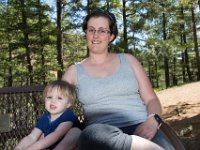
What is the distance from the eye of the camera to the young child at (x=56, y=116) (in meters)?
2.07

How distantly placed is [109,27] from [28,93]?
1.13 metres

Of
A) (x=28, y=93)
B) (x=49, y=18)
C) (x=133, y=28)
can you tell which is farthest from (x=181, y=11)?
(x=28, y=93)

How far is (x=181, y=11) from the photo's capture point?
2695 centimetres

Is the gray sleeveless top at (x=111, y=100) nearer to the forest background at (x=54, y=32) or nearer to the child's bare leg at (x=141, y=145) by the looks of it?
the child's bare leg at (x=141, y=145)

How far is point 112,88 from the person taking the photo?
2230mm

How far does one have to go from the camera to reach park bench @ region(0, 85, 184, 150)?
3080mm

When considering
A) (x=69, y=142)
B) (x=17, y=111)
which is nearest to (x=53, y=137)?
(x=69, y=142)

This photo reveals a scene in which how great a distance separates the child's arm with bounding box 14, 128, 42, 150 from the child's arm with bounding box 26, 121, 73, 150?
79 mm

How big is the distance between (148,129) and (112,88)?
0.36 m

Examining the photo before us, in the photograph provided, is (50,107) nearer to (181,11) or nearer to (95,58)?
(95,58)

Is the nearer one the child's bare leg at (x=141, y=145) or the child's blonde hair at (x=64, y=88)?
the child's bare leg at (x=141, y=145)

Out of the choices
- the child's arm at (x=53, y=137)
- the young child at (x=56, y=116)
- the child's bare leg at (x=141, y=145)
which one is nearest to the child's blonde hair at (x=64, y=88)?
the young child at (x=56, y=116)

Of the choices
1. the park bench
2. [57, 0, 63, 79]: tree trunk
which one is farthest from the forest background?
the park bench

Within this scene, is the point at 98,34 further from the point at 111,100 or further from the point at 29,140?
the point at 29,140
